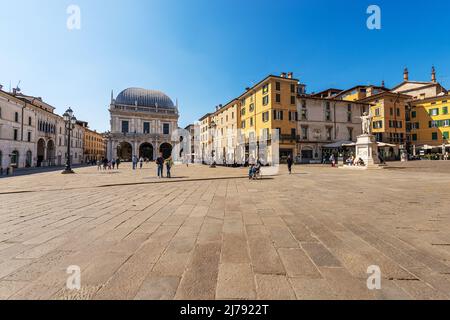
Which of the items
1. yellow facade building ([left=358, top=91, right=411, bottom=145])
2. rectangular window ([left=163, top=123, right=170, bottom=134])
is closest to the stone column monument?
yellow facade building ([left=358, top=91, right=411, bottom=145])

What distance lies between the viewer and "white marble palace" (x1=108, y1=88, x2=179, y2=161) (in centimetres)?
5419

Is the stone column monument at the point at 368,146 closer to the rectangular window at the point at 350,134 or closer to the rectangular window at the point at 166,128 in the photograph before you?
the rectangular window at the point at 350,134

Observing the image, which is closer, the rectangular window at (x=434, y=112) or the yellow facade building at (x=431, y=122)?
the yellow facade building at (x=431, y=122)

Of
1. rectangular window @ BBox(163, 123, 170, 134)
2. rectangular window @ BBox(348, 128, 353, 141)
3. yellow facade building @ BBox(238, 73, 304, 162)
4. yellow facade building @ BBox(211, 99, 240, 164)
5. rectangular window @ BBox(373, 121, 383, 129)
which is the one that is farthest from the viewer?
rectangular window @ BBox(163, 123, 170, 134)

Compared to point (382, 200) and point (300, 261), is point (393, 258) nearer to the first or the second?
point (300, 261)

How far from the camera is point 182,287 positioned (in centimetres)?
209

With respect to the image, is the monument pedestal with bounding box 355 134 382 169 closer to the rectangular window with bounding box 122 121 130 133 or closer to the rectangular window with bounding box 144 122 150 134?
the rectangular window with bounding box 144 122 150 134

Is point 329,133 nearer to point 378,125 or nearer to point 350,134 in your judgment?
point 350,134

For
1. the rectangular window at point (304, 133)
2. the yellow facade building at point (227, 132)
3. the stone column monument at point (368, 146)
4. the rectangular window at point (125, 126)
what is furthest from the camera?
the rectangular window at point (125, 126)

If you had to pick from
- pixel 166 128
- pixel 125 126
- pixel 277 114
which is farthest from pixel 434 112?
pixel 125 126

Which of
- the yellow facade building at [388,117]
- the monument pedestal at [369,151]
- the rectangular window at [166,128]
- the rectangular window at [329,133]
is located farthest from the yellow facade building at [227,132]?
the yellow facade building at [388,117]

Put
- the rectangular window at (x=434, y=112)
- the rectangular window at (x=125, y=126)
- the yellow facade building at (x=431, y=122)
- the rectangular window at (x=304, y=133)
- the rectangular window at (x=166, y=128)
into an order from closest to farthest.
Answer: the rectangular window at (x=304, y=133), the yellow facade building at (x=431, y=122), the rectangular window at (x=434, y=112), the rectangular window at (x=125, y=126), the rectangular window at (x=166, y=128)

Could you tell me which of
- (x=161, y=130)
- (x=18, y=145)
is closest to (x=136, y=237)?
(x=18, y=145)

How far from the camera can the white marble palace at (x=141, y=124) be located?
54.2 m
